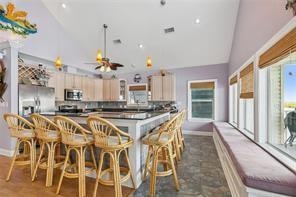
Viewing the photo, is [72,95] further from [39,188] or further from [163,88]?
[39,188]

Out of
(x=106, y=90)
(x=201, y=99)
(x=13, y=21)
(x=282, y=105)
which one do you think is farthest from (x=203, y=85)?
(x=13, y=21)

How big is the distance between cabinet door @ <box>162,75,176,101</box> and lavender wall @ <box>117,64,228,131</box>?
378mm

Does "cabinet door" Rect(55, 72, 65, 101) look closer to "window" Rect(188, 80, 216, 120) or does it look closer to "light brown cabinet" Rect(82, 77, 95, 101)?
"light brown cabinet" Rect(82, 77, 95, 101)

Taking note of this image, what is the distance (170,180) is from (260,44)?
273 centimetres

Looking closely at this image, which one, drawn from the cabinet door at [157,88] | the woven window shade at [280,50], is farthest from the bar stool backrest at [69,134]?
the cabinet door at [157,88]

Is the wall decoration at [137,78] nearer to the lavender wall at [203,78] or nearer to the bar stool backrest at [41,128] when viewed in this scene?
the lavender wall at [203,78]

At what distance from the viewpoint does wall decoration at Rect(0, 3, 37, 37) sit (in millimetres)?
3338

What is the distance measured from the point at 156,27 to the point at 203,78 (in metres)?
2.67

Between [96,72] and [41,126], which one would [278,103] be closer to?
[41,126]

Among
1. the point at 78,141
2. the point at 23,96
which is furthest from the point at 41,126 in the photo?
the point at 23,96

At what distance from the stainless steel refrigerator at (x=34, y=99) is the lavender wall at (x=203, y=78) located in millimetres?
4016

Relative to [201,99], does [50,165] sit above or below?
below

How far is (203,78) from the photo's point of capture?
20.0 ft

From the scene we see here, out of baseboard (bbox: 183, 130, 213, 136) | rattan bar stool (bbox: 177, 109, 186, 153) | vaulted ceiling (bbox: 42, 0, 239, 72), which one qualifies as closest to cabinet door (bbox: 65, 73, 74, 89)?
vaulted ceiling (bbox: 42, 0, 239, 72)
